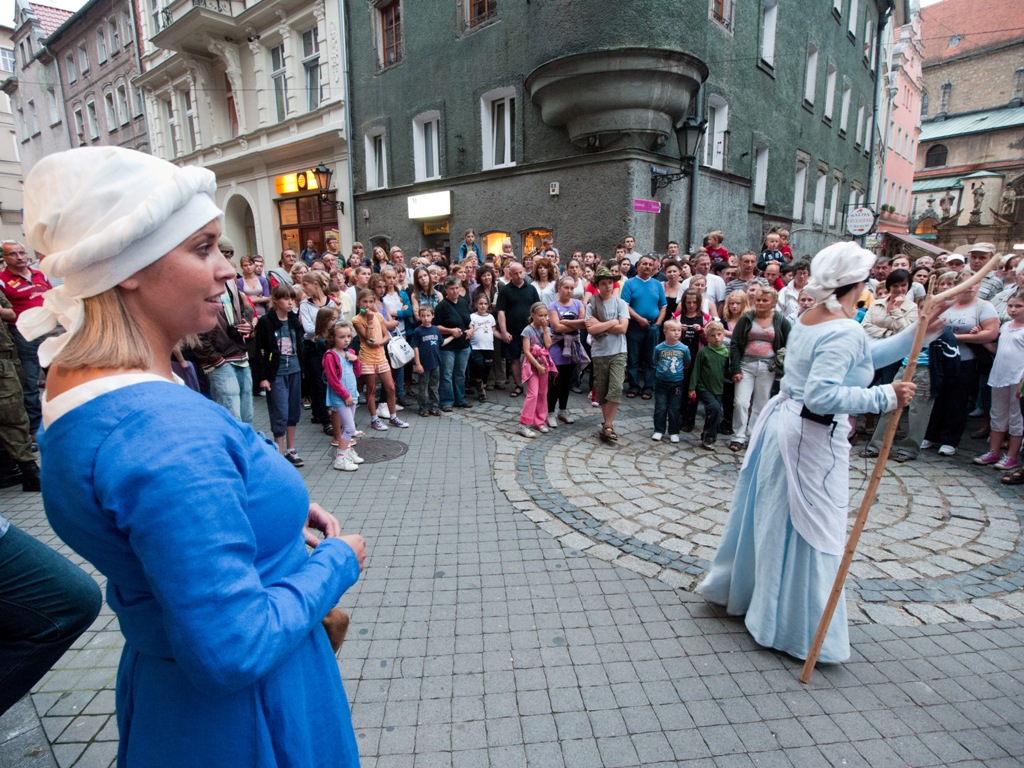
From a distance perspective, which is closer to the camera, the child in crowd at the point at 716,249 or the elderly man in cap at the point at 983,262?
the elderly man in cap at the point at 983,262

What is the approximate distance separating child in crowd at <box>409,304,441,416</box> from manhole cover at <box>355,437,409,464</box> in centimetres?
121

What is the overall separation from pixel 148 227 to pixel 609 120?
38.3 feet

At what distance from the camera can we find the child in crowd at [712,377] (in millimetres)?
6477

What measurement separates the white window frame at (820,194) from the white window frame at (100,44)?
33.2 metres

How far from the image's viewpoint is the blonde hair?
99 cm

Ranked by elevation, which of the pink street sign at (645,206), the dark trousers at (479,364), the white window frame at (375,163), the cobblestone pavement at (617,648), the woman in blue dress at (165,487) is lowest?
the cobblestone pavement at (617,648)

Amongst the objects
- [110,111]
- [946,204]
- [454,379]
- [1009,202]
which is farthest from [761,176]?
[946,204]

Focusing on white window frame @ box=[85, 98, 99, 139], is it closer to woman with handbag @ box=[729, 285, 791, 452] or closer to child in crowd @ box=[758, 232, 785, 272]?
child in crowd @ box=[758, 232, 785, 272]

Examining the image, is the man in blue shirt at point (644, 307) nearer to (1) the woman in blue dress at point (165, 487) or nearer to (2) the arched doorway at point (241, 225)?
(1) the woman in blue dress at point (165, 487)

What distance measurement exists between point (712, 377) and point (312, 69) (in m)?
17.4

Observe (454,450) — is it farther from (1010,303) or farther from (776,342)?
(1010,303)

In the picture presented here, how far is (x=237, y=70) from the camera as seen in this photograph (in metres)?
19.2

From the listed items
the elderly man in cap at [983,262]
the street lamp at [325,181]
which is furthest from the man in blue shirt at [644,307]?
the street lamp at [325,181]

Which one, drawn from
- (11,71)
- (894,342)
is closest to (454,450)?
(894,342)
